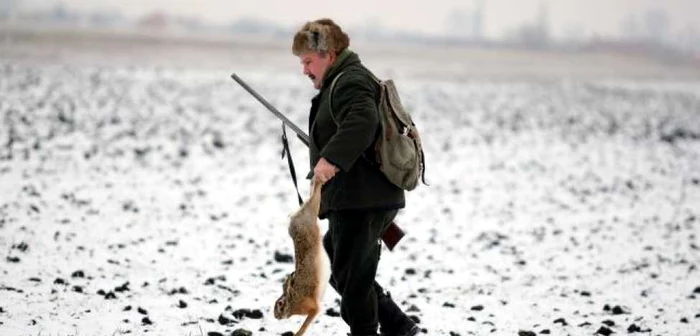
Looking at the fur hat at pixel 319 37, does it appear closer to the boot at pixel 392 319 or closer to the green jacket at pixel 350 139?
the green jacket at pixel 350 139

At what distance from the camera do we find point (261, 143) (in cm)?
1603

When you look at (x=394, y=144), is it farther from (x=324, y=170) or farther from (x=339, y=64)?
(x=339, y=64)

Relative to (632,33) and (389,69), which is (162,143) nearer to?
(389,69)

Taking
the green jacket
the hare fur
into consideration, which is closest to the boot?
the hare fur

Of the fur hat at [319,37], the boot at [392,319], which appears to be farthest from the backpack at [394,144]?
the boot at [392,319]

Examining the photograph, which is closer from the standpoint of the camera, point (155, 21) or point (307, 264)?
point (307, 264)

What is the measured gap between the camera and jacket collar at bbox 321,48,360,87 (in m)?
4.50

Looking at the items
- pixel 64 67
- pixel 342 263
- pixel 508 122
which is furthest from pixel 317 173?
pixel 64 67

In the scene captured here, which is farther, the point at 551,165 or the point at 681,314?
the point at 551,165

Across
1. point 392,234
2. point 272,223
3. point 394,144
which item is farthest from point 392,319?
point 272,223

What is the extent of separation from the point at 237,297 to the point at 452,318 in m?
1.87

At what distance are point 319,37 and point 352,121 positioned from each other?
573mm

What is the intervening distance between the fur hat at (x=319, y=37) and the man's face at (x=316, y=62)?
3 centimetres

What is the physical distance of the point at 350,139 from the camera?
4.27 metres
